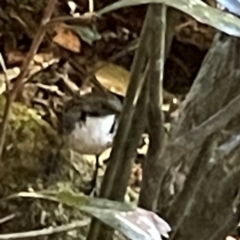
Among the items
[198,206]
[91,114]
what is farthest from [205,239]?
[91,114]

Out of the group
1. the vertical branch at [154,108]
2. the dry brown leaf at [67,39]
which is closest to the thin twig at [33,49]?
the vertical branch at [154,108]

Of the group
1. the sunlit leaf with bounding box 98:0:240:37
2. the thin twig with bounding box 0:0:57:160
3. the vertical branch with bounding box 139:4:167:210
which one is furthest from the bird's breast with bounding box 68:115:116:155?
the sunlit leaf with bounding box 98:0:240:37

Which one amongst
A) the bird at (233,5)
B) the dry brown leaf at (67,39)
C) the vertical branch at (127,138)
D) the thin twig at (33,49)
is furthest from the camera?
the dry brown leaf at (67,39)

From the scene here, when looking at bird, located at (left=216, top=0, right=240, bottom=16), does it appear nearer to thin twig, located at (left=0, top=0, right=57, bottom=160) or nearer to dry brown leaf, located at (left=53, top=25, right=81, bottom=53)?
thin twig, located at (left=0, top=0, right=57, bottom=160)

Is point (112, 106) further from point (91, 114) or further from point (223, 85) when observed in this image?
point (223, 85)

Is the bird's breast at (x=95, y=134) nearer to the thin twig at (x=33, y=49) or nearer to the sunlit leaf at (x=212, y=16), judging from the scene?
the thin twig at (x=33, y=49)

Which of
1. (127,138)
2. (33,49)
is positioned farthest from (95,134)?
(33,49)

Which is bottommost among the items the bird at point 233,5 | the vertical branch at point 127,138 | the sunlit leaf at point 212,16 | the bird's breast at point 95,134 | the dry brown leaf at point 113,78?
the bird's breast at point 95,134

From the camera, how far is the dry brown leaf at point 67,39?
1658 mm

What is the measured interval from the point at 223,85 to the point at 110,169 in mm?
180

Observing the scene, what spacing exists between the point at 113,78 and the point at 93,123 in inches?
5.9

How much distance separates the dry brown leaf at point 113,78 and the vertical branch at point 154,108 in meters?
0.50

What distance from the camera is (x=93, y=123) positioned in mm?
1427

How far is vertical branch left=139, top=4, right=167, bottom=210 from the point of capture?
0.89 m
